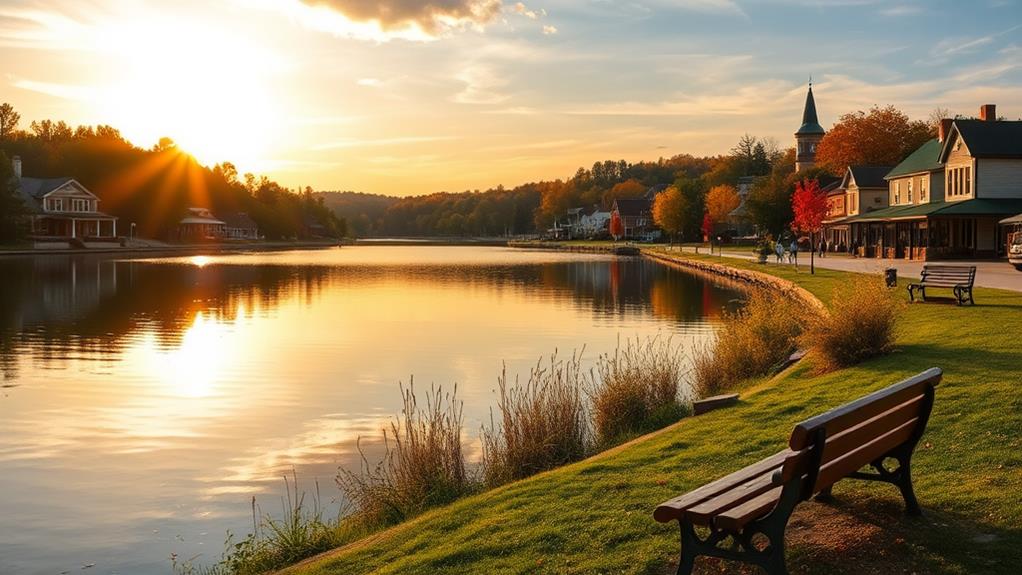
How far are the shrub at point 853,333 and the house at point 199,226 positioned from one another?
113m

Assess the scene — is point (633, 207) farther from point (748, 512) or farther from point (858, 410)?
point (748, 512)

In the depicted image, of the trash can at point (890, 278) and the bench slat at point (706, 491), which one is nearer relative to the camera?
the bench slat at point (706, 491)

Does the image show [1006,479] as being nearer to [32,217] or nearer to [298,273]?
[298,273]

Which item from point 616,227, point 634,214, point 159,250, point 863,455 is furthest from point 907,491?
point 634,214

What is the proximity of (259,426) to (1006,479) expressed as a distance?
1077cm

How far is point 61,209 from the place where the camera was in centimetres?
9406

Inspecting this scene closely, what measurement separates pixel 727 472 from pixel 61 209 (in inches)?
3943

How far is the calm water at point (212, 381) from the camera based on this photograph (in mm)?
9859

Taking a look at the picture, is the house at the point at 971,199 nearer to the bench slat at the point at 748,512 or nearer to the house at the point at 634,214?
the bench slat at the point at 748,512

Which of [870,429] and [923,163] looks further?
[923,163]

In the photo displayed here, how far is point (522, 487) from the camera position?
8.56 metres

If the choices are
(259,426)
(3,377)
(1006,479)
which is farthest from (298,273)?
(1006,479)

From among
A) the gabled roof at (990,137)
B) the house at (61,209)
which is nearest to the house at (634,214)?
the house at (61,209)

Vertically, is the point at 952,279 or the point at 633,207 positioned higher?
the point at 633,207
